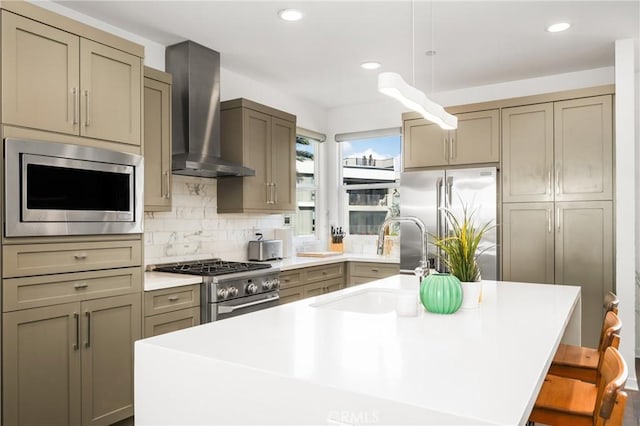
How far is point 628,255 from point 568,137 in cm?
104

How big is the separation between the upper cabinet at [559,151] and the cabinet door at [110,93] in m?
3.07

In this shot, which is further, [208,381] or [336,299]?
[336,299]

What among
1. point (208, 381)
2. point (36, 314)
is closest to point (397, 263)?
point (36, 314)

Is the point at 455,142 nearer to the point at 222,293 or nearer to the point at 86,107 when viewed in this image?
the point at 222,293

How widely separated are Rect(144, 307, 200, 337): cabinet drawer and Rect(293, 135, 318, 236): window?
2.35 meters

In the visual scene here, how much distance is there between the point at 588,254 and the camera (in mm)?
3869

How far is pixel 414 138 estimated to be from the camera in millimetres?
4699

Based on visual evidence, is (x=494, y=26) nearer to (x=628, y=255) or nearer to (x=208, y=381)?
(x=628, y=255)

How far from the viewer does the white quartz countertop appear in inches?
116

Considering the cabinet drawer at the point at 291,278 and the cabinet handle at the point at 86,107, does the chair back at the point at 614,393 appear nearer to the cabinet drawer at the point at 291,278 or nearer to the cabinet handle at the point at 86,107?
the cabinet handle at the point at 86,107

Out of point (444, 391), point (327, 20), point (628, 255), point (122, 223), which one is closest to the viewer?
point (444, 391)

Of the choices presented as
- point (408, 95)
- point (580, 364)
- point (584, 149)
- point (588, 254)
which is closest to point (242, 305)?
point (408, 95)

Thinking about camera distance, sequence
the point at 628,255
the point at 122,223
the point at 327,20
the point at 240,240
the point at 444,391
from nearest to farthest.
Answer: the point at 444,391 < the point at 122,223 < the point at 327,20 < the point at 628,255 < the point at 240,240

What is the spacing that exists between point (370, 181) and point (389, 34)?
7.85 feet
